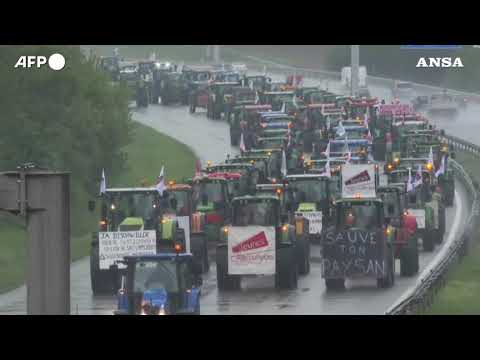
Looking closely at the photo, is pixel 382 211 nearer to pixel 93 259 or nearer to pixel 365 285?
pixel 365 285

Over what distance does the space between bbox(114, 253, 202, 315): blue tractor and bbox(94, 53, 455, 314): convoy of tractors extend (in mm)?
20

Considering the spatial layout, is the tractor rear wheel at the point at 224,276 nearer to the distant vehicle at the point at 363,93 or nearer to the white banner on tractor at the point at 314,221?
the white banner on tractor at the point at 314,221

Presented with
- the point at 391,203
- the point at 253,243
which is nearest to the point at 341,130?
the point at 391,203

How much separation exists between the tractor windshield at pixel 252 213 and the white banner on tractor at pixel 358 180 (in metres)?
7.80

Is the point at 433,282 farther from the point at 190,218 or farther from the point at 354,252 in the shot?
the point at 190,218

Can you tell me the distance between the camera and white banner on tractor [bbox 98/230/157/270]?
29391mm

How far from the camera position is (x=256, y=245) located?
32.3 meters

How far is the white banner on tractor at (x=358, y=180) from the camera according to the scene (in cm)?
4056

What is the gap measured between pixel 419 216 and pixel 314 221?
256 centimetres

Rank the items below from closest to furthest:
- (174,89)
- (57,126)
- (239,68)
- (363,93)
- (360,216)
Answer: (360,216)
(57,126)
(363,93)
(174,89)
(239,68)

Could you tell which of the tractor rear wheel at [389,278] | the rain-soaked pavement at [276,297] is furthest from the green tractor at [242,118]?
the tractor rear wheel at [389,278]

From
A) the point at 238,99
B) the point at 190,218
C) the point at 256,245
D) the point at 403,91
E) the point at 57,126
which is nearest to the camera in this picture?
the point at 256,245
